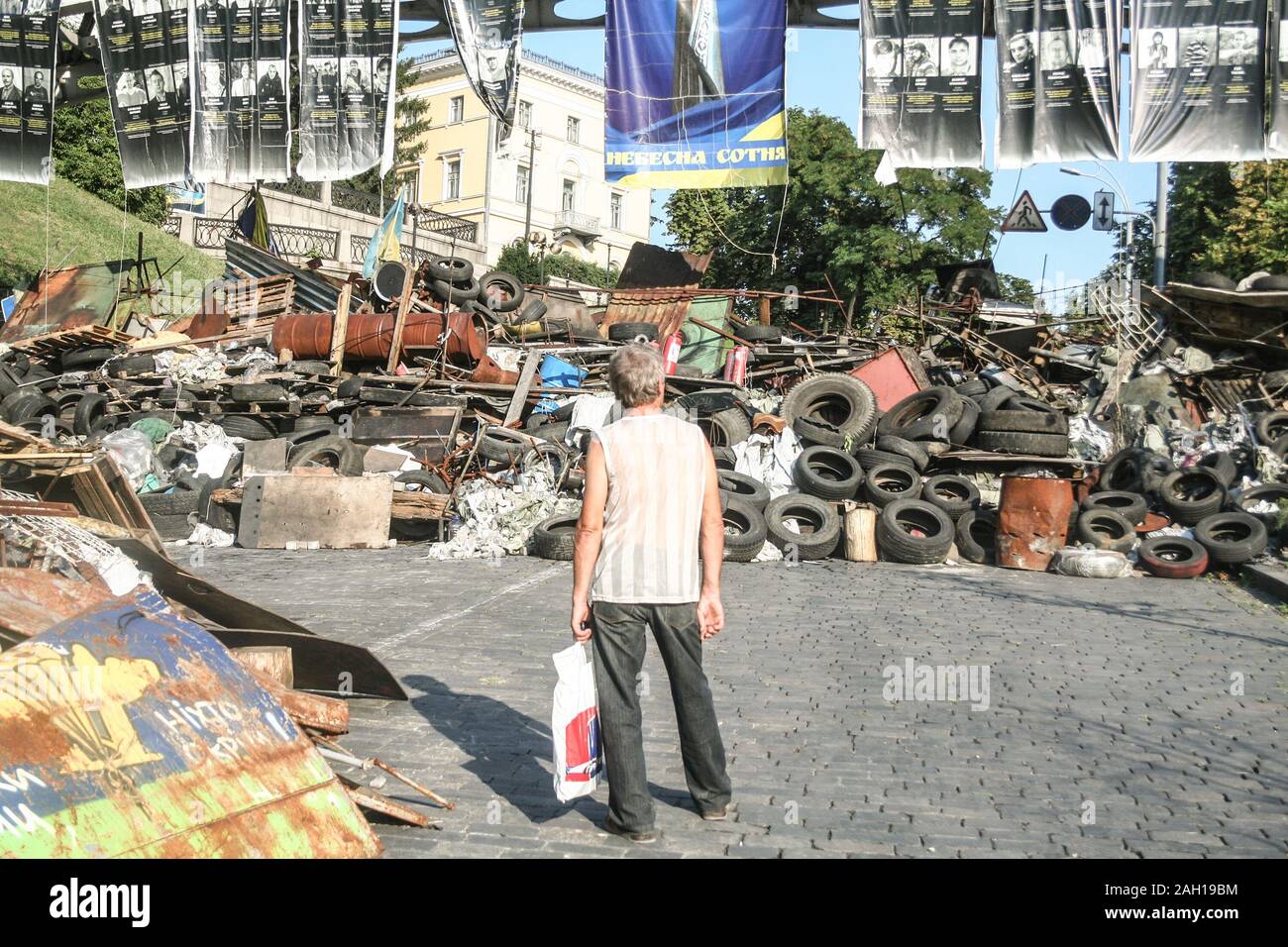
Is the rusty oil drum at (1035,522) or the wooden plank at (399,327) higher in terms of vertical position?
the wooden plank at (399,327)

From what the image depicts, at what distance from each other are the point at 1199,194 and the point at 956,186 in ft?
32.0

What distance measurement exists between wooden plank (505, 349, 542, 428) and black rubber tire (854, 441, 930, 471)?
5.48 metres

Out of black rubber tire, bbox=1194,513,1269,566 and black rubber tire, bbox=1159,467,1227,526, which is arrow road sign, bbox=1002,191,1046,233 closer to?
black rubber tire, bbox=1159,467,1227,526

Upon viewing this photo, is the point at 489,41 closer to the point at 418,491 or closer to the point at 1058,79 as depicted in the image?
the point at 418,491

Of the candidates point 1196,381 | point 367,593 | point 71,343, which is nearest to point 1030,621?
point 367,593

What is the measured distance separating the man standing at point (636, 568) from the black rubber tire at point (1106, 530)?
10.4 m

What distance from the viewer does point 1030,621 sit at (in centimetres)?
959

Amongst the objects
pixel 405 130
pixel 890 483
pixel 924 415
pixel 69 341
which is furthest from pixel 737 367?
pixel 405 130

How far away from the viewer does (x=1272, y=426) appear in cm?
1719

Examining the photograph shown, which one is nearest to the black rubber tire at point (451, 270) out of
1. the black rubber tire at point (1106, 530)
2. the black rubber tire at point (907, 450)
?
the black rubber tire at point (907, 450)

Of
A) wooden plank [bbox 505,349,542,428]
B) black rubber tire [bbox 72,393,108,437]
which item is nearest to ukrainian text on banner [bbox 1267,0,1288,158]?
wooden plank [bbox 505,349,542,428]

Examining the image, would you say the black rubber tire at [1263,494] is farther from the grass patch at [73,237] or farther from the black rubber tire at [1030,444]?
the grass patch at [73,237]

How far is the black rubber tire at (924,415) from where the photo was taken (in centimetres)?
1672

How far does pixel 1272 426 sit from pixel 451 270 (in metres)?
15.2
